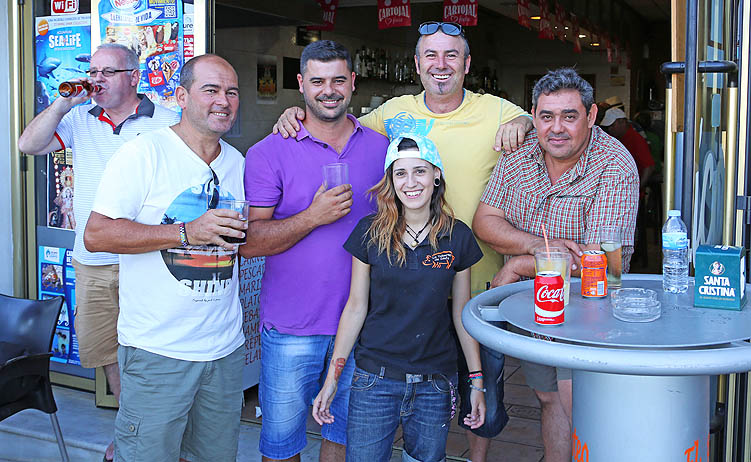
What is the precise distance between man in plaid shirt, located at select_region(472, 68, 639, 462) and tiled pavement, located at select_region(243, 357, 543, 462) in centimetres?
87

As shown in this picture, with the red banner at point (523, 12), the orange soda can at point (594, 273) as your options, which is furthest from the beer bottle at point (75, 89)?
the red banner at point (523, 12)

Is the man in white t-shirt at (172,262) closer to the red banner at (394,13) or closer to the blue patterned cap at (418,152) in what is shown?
the blue patterned cap at (418,152)

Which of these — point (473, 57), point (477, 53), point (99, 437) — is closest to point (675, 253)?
point (99, 437)

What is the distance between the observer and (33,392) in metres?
3.25

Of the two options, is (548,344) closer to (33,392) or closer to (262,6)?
(33,392)

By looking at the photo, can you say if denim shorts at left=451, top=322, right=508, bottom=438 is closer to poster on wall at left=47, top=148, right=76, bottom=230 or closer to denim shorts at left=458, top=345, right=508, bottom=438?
denim shorts at left=458, top=345, right=508, bottom=438

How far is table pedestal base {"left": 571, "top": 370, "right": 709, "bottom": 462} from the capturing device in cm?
198

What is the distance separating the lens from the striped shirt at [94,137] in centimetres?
364

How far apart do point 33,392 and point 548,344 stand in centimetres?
238

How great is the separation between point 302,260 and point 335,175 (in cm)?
36

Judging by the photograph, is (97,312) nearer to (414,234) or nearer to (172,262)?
(172,262)

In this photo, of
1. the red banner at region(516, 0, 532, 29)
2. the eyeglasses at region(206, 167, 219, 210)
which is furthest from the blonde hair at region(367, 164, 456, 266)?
the red banner at region(516, 0, 532, 29)

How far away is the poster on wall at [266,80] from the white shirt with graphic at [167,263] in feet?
14.3

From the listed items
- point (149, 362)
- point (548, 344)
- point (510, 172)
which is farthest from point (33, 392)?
point (548, 344)
